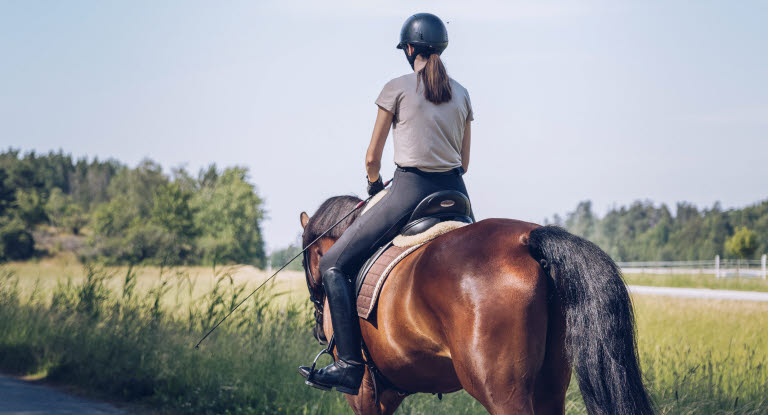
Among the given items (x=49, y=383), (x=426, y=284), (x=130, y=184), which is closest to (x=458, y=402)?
(x=426, y=284)

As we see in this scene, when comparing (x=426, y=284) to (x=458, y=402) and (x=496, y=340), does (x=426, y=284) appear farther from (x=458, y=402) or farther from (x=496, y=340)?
(x=458, y=402)

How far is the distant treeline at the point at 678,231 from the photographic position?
162 feet

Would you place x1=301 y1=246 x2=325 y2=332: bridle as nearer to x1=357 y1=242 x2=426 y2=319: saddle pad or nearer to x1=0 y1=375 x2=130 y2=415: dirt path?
x1=357 y1=242 x2=426 y2=319: saddle pad

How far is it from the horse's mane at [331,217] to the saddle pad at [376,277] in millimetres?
1076

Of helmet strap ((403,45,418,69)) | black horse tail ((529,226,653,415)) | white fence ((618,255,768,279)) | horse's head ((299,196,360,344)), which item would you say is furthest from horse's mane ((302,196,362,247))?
white fence ((618,255,768,279))

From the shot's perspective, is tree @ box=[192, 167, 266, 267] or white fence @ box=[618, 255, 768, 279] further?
tree @ box=[192, 167, 266, 267]

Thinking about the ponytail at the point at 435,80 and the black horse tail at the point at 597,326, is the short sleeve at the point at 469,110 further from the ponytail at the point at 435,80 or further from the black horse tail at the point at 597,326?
the black horse tail at the point at 597,326

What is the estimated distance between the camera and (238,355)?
26.2 ft

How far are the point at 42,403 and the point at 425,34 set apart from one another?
5982 millimetres

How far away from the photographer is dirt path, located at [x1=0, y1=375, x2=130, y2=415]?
22.9ft

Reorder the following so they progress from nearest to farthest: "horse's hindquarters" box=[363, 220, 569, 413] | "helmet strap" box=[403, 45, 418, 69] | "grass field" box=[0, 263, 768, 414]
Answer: "horse's hindquarters" box=[363, 220, 569, 413] < "helmet strap" box=[403, 45, 418, 69] < "grass field" box=[0, 263, 768, 414]

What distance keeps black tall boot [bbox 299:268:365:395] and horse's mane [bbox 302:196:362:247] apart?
0.93 metres

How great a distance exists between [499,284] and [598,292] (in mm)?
445

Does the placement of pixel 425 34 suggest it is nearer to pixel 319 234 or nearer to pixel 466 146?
pixel 466 146
